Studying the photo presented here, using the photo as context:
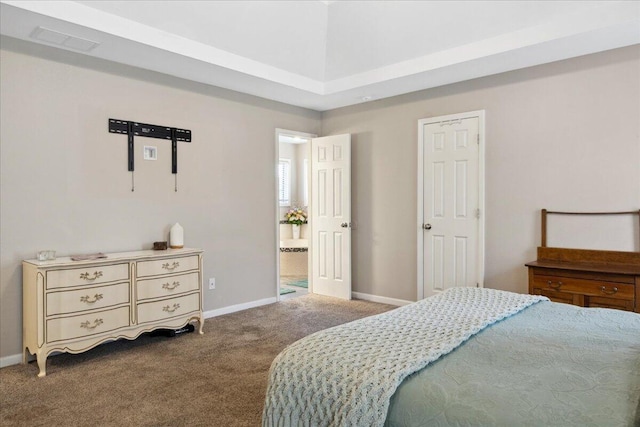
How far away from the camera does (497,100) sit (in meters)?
4.32

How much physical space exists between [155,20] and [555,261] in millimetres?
3900

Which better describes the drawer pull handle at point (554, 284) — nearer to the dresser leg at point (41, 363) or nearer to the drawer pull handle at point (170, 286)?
the drawer pull handle at point (170, 286)

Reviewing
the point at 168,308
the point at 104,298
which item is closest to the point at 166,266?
the point at 168,308

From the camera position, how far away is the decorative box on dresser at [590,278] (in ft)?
10.5

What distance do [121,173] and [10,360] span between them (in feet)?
5.60

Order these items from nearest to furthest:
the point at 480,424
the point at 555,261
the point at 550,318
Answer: the point at 480,424 → the point at 550,318 → the point at 555,261

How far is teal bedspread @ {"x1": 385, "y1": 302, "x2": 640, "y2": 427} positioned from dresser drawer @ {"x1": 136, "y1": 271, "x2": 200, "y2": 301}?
110 inches

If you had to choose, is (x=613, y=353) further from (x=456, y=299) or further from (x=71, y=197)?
(x=71, y=197)

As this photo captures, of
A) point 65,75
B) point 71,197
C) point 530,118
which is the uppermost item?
point 65,75

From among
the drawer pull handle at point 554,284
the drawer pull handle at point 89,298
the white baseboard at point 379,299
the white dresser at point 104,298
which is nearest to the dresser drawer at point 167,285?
the white dresser at point 104,298

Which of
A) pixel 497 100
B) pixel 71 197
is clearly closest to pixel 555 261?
pixel 497 100

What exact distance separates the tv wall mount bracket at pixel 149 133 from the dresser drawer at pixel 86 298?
40.1 inches

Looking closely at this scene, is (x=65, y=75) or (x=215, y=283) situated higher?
(x=65, y=75)

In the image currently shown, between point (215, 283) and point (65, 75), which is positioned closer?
point (65, 75)
